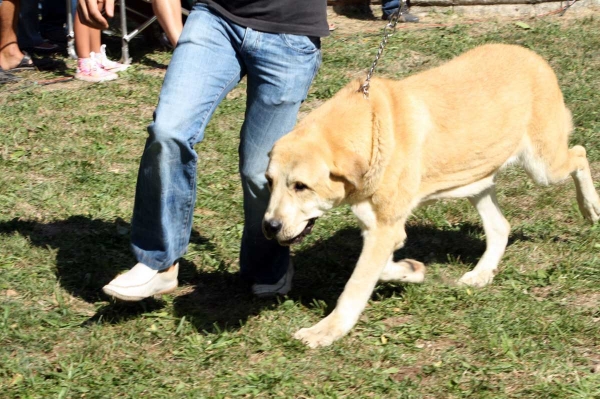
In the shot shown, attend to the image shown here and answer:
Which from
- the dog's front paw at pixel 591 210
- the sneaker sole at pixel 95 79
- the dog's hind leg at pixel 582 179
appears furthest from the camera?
the sneaker sole at pixel 95 79

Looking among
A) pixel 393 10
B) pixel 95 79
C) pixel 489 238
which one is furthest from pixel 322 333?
pixel 393 10

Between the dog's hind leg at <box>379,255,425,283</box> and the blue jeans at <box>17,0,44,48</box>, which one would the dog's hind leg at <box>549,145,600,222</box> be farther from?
the blue jeans at <box>17,0,44,48</box>

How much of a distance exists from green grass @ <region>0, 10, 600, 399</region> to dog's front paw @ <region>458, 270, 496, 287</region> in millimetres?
86

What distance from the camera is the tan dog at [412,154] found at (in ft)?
13.9

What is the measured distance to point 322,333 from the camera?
4469 mm

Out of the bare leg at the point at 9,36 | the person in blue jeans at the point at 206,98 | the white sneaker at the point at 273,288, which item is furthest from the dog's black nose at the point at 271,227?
the bare leg at the point at 9,36

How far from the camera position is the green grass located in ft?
13.5

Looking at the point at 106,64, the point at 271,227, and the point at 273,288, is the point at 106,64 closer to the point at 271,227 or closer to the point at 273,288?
the point at 273,288

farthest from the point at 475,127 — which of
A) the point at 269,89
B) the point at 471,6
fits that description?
the point at 471,6

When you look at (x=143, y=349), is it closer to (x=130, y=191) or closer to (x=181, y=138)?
(x=181, y=138)

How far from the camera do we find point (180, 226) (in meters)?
4.45

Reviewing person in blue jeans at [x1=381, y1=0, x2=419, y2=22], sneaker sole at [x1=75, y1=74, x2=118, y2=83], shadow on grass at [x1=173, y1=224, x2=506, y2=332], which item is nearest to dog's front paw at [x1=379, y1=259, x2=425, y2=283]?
shadow on grass at [x1=173, y1=224, x2=506, y2=332]

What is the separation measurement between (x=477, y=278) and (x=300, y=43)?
1852 millimetres

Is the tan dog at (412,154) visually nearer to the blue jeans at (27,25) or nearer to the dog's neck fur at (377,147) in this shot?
the dog's neck fur at (377,147)
